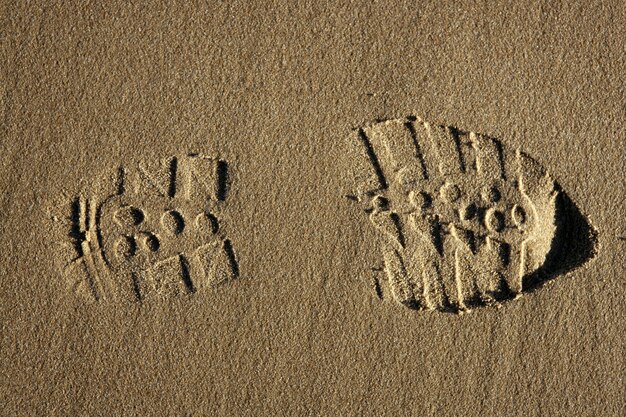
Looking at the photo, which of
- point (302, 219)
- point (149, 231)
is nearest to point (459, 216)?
point (302, 219)

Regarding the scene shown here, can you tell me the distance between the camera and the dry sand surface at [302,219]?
1315 millimetres

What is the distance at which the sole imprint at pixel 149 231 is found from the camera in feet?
4.31

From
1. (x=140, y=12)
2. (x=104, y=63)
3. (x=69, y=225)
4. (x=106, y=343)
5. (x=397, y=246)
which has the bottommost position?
(x=106, y=343)

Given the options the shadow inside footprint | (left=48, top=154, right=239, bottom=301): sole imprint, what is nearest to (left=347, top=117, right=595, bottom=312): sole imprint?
the shadow inside footprint

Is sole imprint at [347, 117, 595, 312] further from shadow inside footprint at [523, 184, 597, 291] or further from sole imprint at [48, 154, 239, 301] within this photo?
sole imprint at [48, 154, 239, 301]

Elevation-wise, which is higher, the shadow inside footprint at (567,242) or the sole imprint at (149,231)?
the sole imprint at (149,231)

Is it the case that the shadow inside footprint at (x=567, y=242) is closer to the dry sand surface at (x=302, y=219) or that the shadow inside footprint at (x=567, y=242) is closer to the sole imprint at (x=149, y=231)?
the dry sand surface at (x=302, y=219)

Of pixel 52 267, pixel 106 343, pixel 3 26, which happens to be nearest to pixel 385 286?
pixel 106 343

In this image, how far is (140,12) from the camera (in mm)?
1330

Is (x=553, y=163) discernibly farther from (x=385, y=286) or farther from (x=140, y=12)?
(x=140, y=12)

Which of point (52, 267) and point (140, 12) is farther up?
point (140, 12)

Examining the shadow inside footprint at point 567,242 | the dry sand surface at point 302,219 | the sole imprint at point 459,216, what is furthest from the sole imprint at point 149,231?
the shadow inside footprint at point 567,242

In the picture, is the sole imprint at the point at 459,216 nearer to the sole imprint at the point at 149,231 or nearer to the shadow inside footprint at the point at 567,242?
the shadow inside footprint at the point at 567,242

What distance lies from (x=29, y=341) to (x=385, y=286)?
3.19ft
